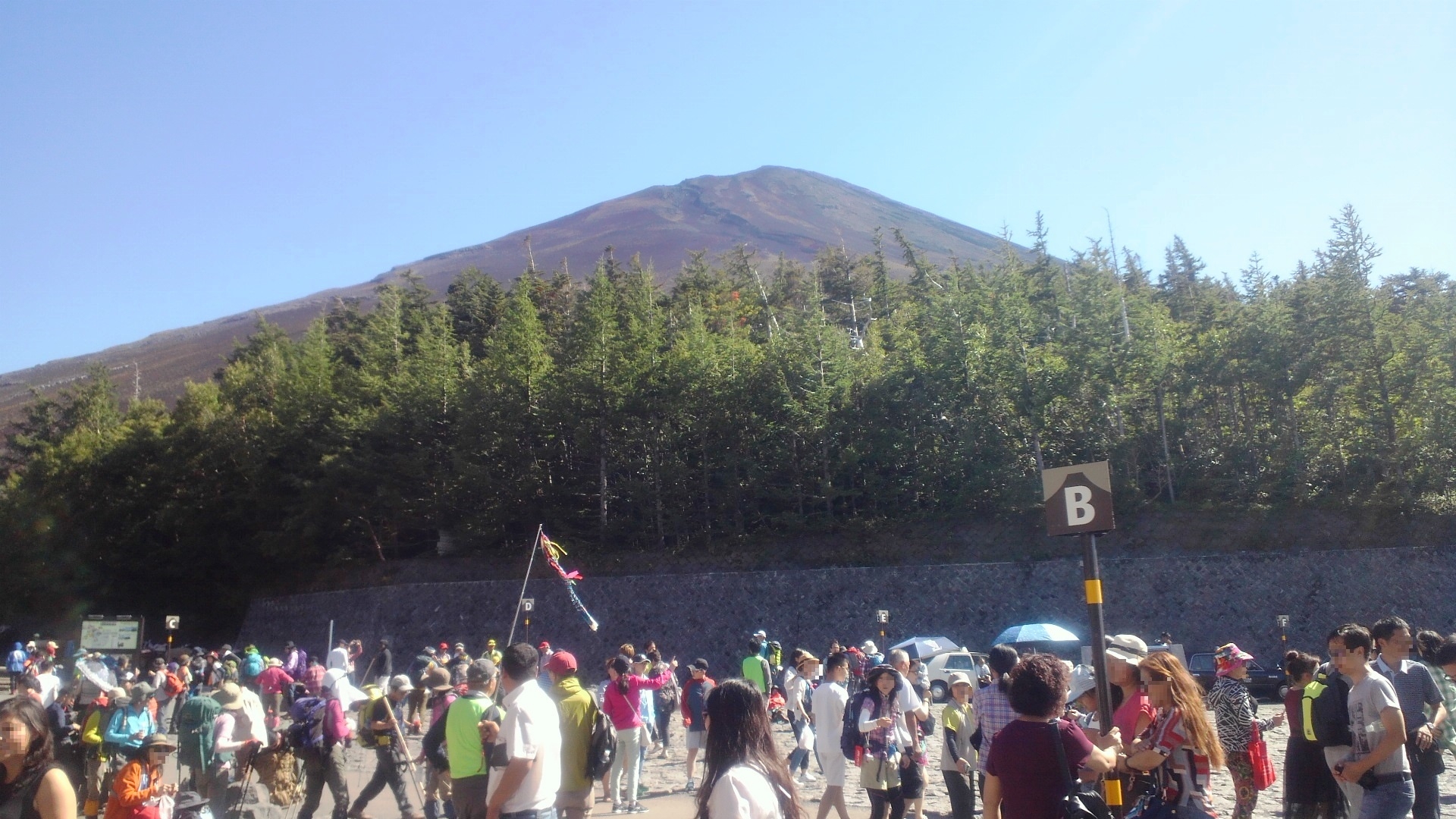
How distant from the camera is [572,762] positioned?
7.02 meters

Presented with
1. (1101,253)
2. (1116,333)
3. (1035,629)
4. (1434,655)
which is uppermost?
(1101,253)

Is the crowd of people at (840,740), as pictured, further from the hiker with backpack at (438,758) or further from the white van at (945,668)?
the white van at (945,668)

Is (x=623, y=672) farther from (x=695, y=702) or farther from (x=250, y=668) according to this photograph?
(x=250, y=668)

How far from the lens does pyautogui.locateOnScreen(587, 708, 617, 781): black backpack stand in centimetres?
705

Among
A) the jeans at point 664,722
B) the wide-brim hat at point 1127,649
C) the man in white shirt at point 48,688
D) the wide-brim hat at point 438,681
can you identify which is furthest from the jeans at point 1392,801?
the man in white shirt at point 48,688

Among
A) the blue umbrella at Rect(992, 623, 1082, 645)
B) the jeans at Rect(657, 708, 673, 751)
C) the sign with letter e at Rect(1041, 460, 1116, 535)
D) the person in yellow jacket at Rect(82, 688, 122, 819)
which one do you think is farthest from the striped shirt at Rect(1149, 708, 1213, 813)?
the blue umbrella at Rect(992, 623, 1082, 645)

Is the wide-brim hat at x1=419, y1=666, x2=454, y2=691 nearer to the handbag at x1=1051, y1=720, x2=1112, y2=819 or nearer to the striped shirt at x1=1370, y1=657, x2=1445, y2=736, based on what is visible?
the handbag at x1=1051, y1=720, x2=1112, y2=819

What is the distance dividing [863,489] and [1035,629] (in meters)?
14.4

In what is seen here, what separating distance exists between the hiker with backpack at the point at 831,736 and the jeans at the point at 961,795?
33.9 inches

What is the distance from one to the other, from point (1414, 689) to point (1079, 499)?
120 inches

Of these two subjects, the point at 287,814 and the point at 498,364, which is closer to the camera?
the point at 287,814

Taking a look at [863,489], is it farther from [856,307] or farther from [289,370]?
[289,370]

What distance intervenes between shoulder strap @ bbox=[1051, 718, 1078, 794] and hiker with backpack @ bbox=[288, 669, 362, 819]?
25.7 ft

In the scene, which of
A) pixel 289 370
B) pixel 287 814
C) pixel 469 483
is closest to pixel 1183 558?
pixel 469 483
